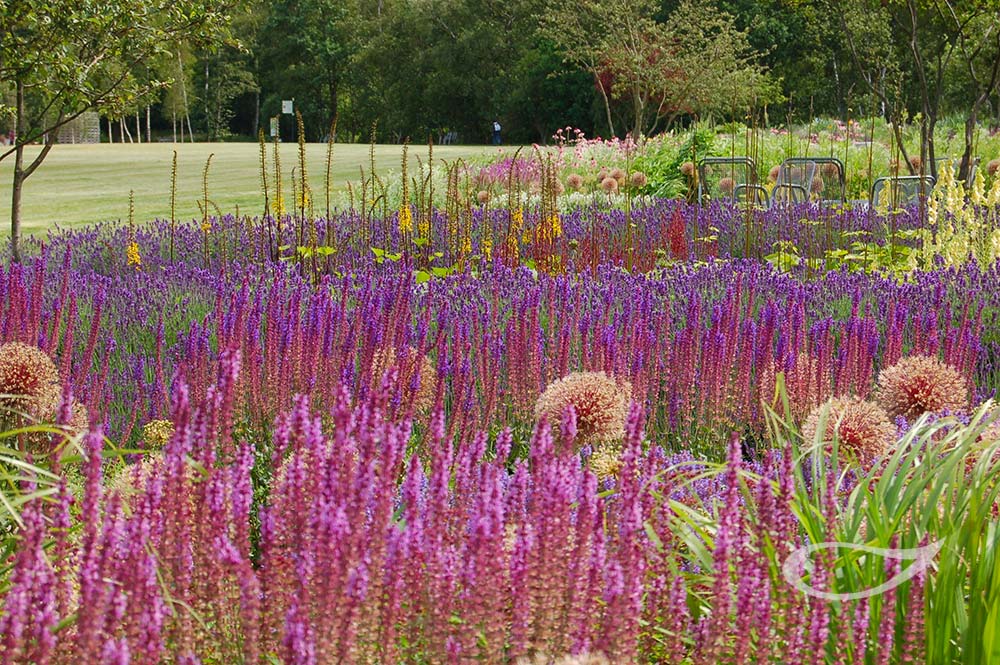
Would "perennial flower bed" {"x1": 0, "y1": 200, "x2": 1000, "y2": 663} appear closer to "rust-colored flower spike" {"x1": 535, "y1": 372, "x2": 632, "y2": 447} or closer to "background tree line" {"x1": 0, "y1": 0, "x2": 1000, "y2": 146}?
"rust-colored flower spike" {"x1": 535, "y1": 372, "x2": 632, "y2": 447}

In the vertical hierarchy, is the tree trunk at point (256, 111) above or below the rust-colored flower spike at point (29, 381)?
above

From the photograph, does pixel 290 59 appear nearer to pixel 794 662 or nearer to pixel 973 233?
pixel 973 233

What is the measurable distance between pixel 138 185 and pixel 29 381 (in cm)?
3065

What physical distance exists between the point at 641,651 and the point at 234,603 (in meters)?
0.79

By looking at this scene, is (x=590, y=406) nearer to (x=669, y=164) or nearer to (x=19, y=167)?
(x=19, y=167)

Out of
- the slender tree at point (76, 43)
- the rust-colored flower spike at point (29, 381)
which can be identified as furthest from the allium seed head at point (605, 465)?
the slender tree at point (76, 43)

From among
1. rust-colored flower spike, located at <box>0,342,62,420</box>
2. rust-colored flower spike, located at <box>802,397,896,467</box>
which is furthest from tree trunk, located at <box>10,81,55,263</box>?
rust-colored flower spike, located at <box>802,397,896,467</box>

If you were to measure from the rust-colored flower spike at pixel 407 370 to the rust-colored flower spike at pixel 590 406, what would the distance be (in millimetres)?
411

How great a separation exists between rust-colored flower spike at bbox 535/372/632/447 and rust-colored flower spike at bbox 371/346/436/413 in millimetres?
411

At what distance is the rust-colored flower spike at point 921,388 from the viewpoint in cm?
397

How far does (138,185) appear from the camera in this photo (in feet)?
108

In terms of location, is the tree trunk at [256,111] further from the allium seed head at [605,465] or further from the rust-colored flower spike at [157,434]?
the allium seed head at [605,465]

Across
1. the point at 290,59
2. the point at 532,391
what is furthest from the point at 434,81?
the point at 532,391

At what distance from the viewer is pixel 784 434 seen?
417 centimetres
